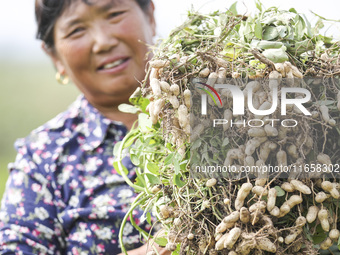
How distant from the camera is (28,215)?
1.20 metres

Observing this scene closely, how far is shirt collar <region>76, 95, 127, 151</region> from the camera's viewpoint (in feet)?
4.17

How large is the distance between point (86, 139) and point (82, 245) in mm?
263

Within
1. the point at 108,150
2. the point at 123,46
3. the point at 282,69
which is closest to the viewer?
the point at 282,69

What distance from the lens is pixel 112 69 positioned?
1174 mm

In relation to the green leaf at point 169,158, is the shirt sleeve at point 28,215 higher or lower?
lower

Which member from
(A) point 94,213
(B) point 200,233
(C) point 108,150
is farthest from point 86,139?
(B) point 200,233

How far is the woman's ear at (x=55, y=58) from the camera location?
51.8 inches

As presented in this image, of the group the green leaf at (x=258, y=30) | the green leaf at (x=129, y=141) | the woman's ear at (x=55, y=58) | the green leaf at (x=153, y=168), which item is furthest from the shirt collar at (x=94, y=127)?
the green leaf at (x=258, y=30)

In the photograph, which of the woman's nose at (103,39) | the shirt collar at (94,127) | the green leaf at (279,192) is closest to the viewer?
the green leaf at (279,192)

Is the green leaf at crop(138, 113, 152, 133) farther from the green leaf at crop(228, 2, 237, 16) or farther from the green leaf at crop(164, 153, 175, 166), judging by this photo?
the green leaf at crop(228, 2, 237, 16)

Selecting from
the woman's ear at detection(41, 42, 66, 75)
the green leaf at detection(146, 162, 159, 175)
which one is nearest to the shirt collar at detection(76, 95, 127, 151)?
the woman's ear at detection(41, 42, 66, 75)

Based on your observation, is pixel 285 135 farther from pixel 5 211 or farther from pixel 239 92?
pixel 5 211

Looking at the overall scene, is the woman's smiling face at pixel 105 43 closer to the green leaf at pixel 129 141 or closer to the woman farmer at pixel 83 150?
the woman farmer at pixel 83 150

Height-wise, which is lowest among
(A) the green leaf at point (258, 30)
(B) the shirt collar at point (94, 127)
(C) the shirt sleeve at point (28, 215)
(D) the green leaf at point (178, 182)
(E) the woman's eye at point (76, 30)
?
(C) the shirt sleeve at point (28, 215)
